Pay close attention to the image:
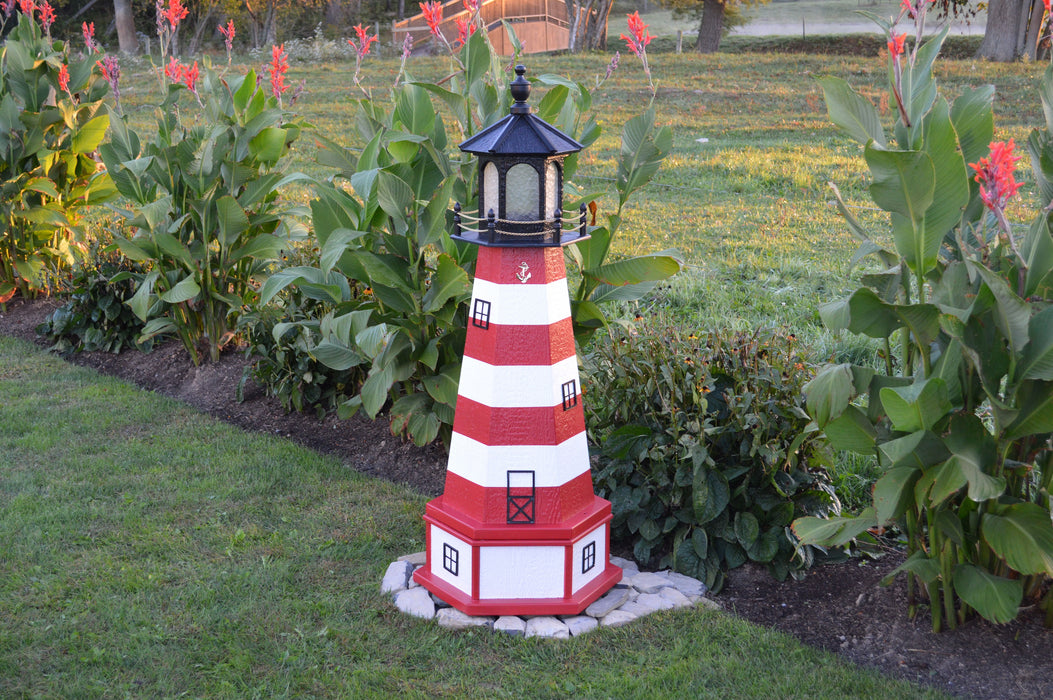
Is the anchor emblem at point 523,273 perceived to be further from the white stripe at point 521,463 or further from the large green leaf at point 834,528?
the large green leaf at point 834,528

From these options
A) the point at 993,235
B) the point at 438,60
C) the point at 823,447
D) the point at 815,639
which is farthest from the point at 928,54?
the point at 438,60

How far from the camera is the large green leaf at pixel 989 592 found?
10.2ft

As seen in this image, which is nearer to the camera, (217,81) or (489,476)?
(489,476)

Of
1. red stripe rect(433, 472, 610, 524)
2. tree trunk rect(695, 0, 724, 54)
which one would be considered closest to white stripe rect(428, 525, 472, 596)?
red stripe rect(433, 472, 610, 524)

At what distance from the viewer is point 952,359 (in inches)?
121

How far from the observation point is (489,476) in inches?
144

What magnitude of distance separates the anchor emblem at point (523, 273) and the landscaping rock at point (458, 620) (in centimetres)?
134

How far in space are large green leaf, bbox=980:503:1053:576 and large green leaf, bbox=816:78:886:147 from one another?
4.33ft

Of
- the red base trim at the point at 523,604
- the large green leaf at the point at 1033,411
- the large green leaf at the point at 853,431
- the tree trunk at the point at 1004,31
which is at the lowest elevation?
the red base trim at the point at 523,604

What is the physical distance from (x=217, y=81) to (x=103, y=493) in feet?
9.20

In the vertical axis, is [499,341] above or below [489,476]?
above

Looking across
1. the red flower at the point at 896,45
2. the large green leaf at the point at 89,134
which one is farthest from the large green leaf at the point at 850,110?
the large green leaf at the point at 89,134

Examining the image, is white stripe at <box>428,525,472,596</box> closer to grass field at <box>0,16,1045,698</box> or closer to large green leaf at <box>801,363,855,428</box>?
grass field at <box>0,16,1045,698</box>

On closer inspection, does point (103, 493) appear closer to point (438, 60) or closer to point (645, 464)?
point (645, 464)
